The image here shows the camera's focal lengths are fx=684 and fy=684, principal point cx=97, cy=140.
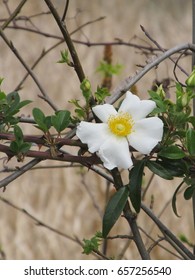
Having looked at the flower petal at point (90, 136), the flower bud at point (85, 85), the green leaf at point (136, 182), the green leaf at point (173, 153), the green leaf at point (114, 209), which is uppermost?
the flower bud at point (85, 85)

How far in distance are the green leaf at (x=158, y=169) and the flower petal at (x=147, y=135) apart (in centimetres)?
4

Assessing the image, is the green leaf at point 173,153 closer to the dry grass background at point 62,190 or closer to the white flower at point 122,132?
the white flower at point 122,132

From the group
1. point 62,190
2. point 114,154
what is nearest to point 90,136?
point 114,154

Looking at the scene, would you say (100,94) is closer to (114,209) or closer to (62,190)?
(114,209)

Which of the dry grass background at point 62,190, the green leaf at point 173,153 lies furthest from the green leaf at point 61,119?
the dry grass background at point 62,190

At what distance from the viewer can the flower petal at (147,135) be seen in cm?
68

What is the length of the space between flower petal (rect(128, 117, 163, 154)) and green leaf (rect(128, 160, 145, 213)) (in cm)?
4

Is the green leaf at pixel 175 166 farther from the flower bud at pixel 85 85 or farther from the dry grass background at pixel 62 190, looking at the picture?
the dry grass background at pixel 62 190

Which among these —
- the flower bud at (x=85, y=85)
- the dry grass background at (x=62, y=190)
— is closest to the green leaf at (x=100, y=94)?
the flower bud at (x=85, y=85)

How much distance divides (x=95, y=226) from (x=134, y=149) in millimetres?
2612

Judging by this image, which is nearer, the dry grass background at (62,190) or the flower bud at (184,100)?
the flower bud at (184,100)

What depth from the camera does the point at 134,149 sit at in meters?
0.72

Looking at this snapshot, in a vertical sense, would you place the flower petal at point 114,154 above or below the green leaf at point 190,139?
below
